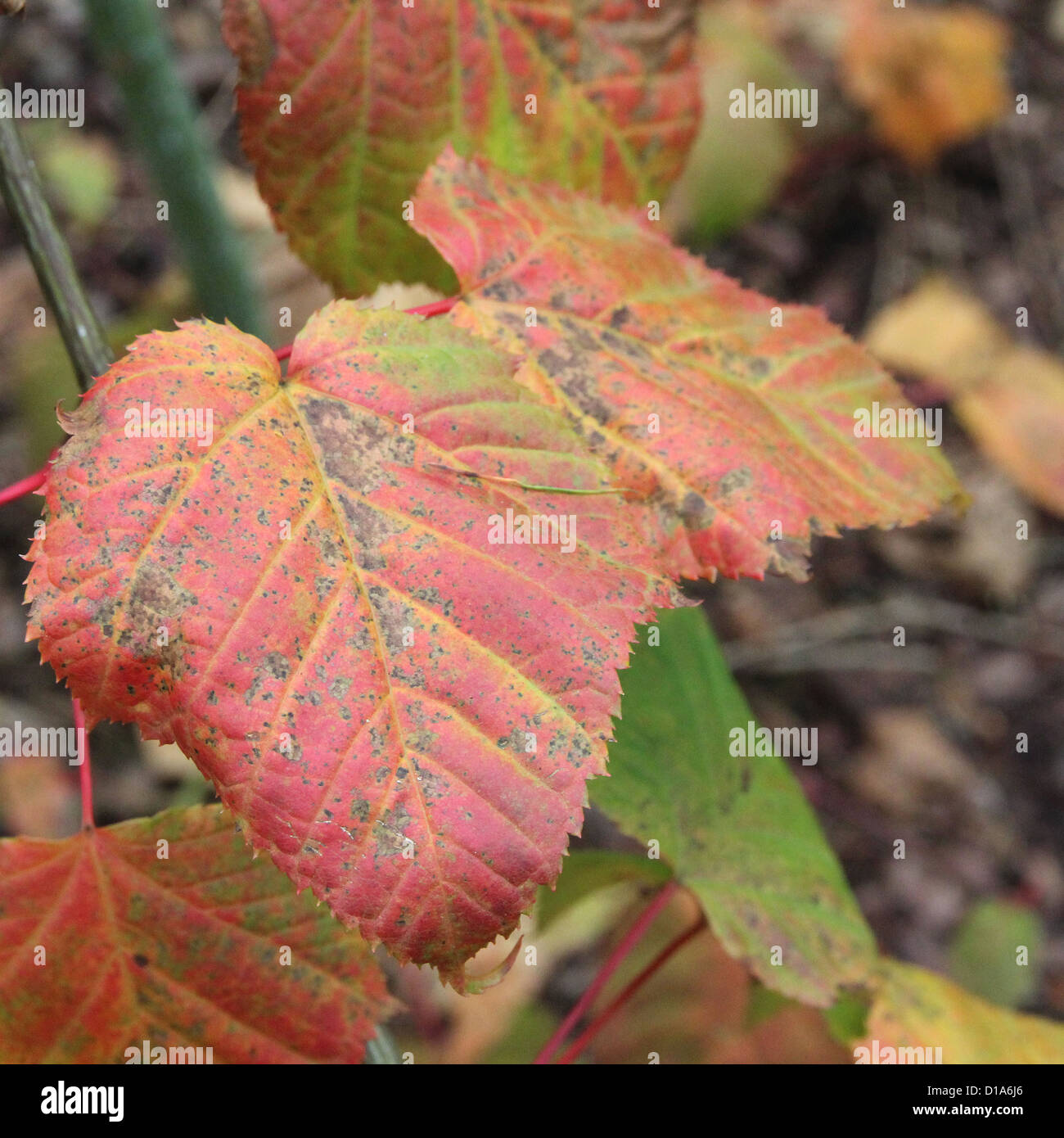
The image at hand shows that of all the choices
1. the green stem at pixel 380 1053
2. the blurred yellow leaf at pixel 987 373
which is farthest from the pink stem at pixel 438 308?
the blurred yellow leaf at pixel 987 373

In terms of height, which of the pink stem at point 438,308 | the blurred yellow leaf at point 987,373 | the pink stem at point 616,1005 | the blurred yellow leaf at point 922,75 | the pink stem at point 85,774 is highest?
the blurred yellow leaf at point 922,75

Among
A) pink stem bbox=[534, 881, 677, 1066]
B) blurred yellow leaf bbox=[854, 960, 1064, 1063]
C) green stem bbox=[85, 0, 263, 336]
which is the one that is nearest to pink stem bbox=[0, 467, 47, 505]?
pink stem bbox=[534, 881, 677, 1066]

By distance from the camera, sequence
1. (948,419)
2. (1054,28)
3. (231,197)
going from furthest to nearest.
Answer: (1054,28) → (948,419) → (231,197)

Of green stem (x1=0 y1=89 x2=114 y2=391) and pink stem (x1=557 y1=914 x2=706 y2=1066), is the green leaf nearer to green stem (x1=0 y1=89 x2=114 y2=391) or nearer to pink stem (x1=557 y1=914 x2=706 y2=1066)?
pink stem (x1=557 y1=914 x2=706 y2=1066)

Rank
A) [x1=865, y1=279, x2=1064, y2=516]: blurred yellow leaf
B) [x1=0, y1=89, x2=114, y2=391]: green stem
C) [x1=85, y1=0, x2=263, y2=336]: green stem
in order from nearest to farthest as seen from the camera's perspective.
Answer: [x1=0, y1=89, x2=114, y2=391]: green stem < [x1=85, y1=0, x2=263, y2=336]: green stem < [x1=865, y1=279, x2=1064, y2=516]: blurred yellow leaf

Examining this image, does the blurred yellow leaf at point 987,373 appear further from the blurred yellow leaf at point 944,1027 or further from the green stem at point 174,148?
→ the green stem at point 174,148

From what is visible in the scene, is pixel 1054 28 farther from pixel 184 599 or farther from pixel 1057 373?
pixel 184 599
